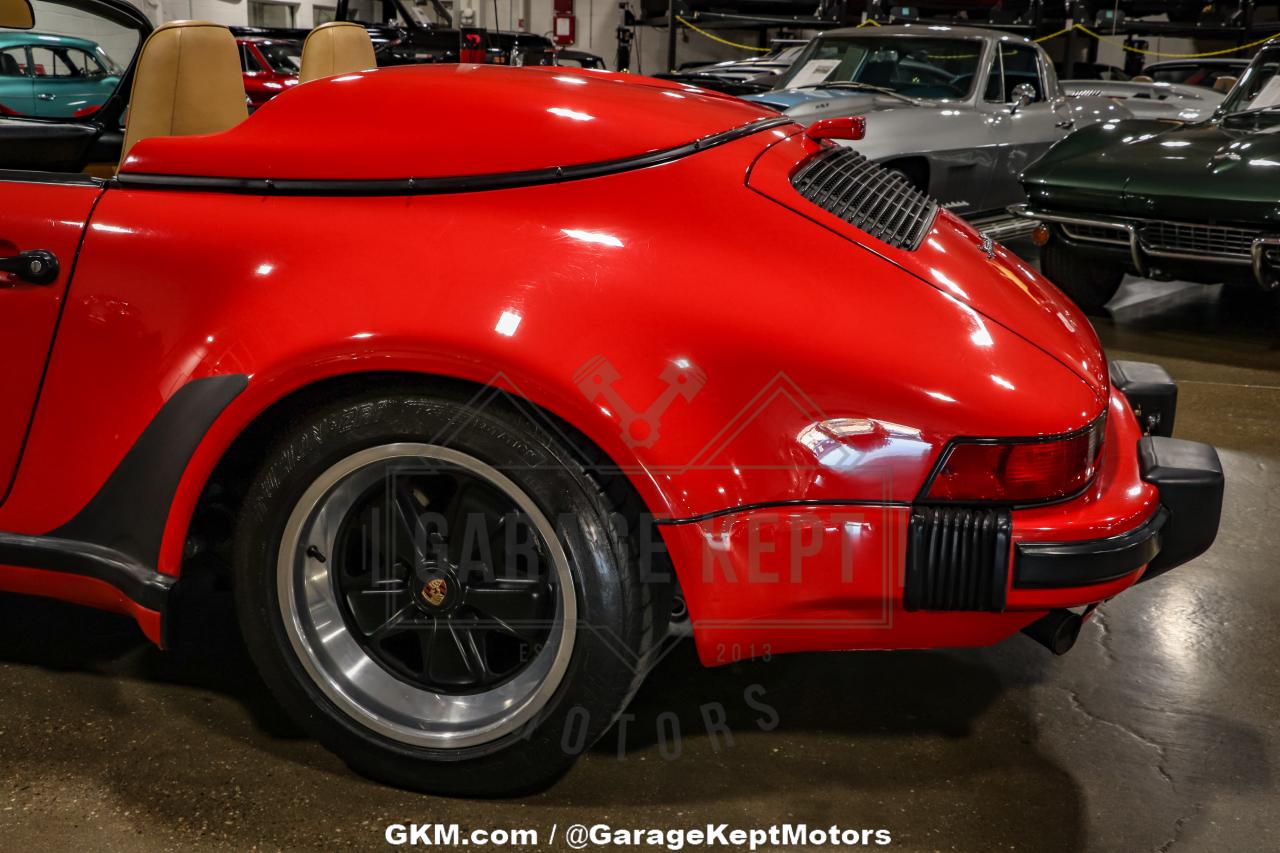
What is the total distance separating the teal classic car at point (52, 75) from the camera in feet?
9.64

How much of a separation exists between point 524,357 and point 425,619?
53cm

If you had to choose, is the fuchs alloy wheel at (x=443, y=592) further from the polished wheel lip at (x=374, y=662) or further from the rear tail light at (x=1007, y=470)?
the rear tail light at (x=1007, y=470)

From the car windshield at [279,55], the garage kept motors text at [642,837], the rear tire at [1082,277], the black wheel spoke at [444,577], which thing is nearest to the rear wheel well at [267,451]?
the black wheel spoke at [444,577]

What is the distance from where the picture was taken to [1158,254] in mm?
4895

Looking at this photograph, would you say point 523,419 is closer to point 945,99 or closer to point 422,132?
point 422,132

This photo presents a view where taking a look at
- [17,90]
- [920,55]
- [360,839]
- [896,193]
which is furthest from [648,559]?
[920,55]

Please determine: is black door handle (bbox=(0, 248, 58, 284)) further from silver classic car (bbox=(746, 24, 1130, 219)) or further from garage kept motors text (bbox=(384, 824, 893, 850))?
silver classic car (bbox=(746, 24, 1130, 219))

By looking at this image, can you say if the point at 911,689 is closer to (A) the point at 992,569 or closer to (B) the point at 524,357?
(A) the point at 992,569

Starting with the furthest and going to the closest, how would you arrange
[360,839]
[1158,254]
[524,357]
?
1. [1158,254]
2. [360,839]
3. [524,357]

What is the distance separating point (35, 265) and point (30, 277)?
0.02 meters

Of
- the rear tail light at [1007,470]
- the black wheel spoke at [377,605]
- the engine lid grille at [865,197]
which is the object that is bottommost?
the black wheel spoke at [377,605]

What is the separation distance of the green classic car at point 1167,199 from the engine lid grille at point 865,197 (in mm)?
2926

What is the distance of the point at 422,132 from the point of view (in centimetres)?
183

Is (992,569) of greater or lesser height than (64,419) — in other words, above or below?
below
